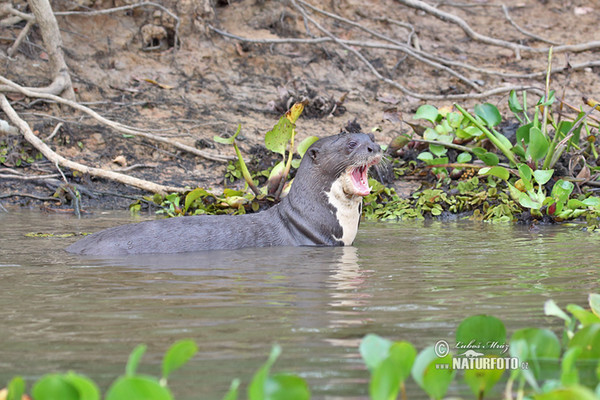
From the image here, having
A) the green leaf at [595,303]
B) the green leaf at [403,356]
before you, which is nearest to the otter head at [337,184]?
the green leaf at [595,303]

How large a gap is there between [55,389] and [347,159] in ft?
12.9

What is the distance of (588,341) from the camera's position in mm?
2260

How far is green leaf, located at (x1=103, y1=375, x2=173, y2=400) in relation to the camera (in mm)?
1670

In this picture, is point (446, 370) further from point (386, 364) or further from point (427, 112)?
point (427, 112)

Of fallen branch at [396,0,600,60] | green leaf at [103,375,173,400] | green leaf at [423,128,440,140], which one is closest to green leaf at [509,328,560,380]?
green leaf at [103,375,173,400]

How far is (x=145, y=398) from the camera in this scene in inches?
66.6

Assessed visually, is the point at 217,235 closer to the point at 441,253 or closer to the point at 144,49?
the point at 441,253

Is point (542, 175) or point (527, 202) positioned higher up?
point (542, 175)

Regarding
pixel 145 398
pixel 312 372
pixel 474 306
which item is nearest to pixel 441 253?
pixel 474 306

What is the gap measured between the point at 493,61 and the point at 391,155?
335cm

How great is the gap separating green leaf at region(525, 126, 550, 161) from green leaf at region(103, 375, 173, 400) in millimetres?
5336

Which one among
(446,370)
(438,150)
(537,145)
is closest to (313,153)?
(537,145)

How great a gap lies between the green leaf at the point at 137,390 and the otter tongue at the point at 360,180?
4.00m

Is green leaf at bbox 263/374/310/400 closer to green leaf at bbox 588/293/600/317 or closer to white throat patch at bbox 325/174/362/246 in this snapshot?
green leaf at bbox 588/293/600/317
